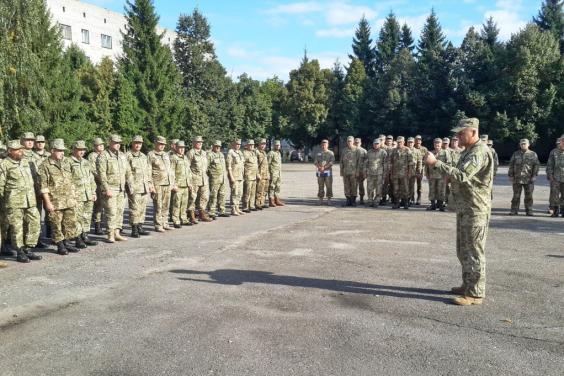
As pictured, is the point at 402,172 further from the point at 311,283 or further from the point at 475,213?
the point at 475,213

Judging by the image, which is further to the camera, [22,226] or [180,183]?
[180,183]

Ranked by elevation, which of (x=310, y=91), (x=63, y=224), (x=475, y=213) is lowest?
(x=63, y=224)

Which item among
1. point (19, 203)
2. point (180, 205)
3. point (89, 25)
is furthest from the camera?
point (89, 25)

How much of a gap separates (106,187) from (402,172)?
8.43 metres

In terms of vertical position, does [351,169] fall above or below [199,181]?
above

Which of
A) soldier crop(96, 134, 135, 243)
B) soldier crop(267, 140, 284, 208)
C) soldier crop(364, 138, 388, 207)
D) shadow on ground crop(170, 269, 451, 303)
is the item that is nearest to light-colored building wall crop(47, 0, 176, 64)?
soldier crop(267, 140, 284, 208)

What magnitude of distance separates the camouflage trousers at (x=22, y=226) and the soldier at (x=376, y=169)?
30.3 feet

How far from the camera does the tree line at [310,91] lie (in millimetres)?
31734

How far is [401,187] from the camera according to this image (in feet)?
46.6

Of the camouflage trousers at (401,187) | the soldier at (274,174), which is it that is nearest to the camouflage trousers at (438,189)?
the camouflage trousers at (401,187)

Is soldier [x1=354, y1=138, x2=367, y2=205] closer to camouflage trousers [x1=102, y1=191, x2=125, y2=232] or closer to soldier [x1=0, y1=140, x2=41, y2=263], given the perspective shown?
camouflage trousers [x1=102, y1=191, x2=125, y2=232]

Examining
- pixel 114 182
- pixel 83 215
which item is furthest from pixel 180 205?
pixel 83 215

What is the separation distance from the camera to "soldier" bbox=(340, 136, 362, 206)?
1464 centimetres

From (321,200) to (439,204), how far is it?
3.51m
